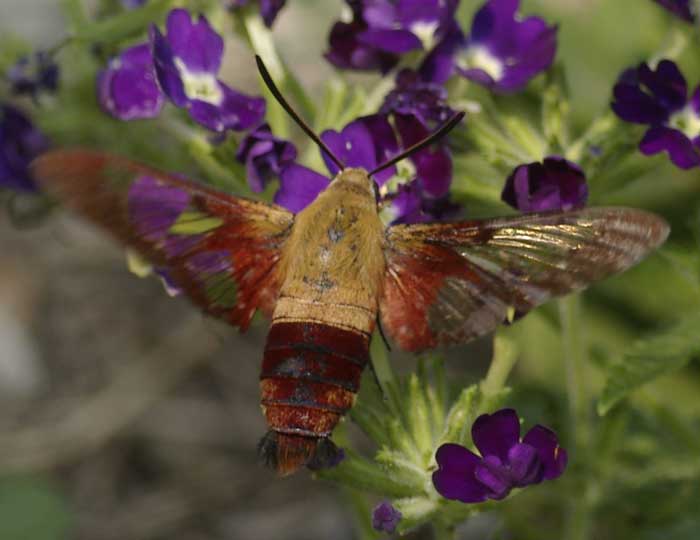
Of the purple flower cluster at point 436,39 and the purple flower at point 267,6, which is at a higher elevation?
the purple flower at point 267,6

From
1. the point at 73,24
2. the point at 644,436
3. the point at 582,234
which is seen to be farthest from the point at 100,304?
the point at 582,234

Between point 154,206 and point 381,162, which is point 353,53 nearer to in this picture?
point 381,162

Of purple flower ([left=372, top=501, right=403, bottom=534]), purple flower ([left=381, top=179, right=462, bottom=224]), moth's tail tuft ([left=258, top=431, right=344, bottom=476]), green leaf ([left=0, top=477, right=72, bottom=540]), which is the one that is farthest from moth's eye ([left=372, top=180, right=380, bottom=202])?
green leaf ([left=0, top=477, right=72, bottom=540])

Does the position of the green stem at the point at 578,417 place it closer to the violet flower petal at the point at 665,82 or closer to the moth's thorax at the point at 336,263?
the violet flower petal at the point at 665,82

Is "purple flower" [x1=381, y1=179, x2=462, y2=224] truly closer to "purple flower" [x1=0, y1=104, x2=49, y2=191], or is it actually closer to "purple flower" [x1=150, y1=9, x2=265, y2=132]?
"purple flower" [x1=150, y1=9, x2=265, y2=132]

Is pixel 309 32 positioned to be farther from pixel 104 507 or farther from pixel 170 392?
pixel 104 507

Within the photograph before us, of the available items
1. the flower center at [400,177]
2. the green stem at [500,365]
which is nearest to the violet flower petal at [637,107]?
the flower center at [400,177]
